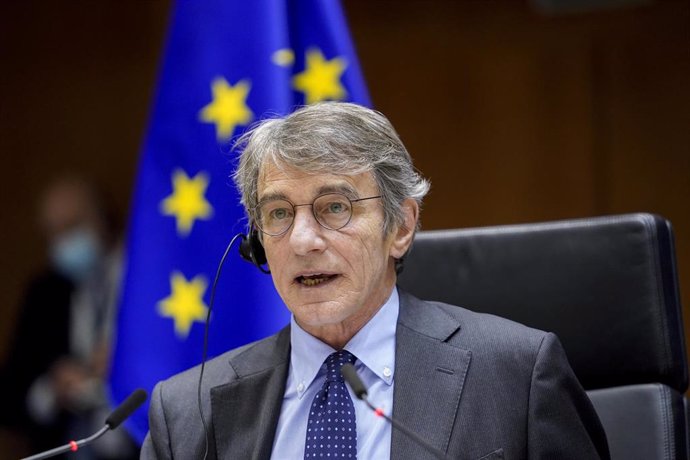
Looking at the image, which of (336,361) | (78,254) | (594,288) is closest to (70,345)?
(78,254)

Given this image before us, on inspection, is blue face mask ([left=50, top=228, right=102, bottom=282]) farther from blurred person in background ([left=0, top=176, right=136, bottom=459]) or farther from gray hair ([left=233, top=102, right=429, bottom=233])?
gray hair ([left=233, top=102, right=429, bottom=233])

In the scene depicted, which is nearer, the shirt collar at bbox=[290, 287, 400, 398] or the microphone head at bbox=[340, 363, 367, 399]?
the microphone head at bbox=[340, 363, 367, 399]

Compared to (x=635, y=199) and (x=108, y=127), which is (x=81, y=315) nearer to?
(x=108, y=127)

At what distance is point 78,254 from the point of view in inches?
159

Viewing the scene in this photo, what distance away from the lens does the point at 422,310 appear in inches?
85.4

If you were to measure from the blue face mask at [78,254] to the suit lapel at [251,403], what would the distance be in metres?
1.91

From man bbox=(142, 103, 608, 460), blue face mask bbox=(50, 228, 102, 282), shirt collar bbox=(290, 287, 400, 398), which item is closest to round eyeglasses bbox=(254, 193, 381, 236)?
man bbox=(142, 103, 608, 460)

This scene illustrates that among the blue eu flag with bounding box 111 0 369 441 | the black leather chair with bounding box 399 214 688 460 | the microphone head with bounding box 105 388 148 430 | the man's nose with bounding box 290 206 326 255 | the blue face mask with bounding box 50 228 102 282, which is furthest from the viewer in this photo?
the blue face mask with bounding box 50 228 102 282

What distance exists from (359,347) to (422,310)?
163 mm

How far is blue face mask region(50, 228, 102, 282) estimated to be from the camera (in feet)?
13.1

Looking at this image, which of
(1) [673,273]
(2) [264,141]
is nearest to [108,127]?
(2) [264,141]

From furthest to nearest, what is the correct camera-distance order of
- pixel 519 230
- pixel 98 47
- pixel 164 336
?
pixel 98 47, pixel 164 336, pixel 519 230

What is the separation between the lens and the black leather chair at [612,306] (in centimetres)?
215

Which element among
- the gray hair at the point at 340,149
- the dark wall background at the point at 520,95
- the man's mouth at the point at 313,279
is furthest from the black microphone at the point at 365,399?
the dark wall background at the point at 520,95
